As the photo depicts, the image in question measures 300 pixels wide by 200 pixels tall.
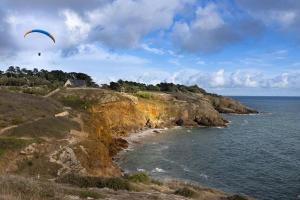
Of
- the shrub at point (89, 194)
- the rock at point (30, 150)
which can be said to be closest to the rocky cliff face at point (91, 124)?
the rock at point (30, 150)

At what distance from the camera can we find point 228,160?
2295 inches

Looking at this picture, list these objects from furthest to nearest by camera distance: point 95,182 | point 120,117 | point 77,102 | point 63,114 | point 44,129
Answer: point 120,117, point 77,102, point 63,114, point 44,129, point 95,182

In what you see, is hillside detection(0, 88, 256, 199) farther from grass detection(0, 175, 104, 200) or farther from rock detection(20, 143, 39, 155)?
grass detection(0, 175, 104, 200)

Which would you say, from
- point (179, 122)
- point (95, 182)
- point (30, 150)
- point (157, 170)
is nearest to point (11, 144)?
point (30, 150)

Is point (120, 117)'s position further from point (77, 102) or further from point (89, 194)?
point (89, 194)

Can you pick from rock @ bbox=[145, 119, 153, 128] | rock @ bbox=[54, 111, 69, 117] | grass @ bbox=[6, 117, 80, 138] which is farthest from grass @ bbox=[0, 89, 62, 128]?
rock @ bbox=[145, 119, 153, 128]

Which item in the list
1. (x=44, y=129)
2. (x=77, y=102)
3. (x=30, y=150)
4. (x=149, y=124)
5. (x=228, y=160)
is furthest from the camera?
(x=149, y=124)

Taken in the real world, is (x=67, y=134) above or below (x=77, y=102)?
below

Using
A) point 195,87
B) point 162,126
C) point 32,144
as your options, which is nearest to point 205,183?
point 32,144

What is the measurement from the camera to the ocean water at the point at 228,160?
44.3 meters

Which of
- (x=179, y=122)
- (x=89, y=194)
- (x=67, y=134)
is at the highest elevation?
(x=89, y=194)

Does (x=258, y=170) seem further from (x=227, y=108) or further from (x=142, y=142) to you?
(x=227, y=108)

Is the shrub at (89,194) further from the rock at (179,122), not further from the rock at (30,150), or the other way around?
the rock at (179,122)

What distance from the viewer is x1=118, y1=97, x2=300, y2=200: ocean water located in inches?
1743
